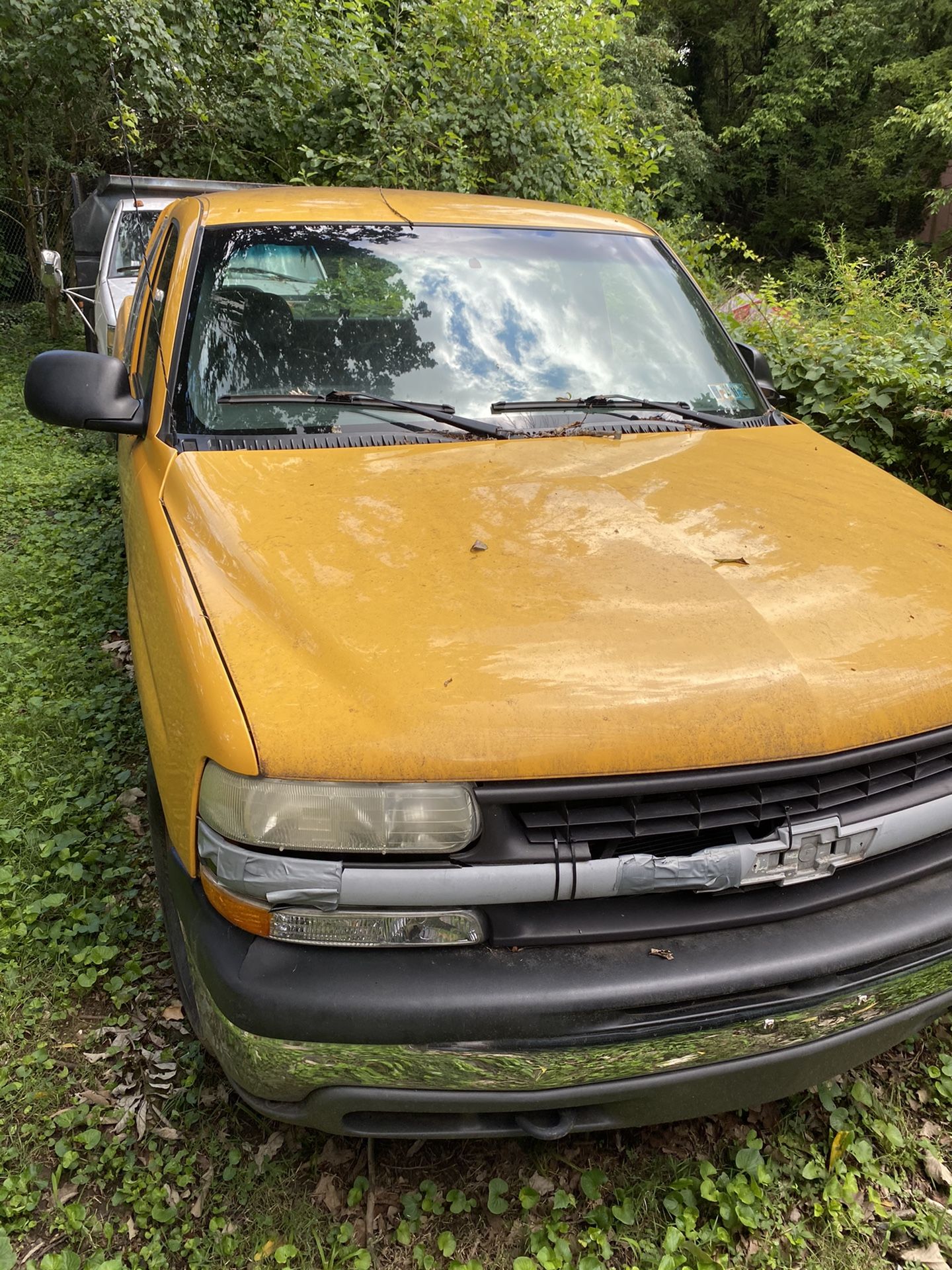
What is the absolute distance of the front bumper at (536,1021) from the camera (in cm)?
155

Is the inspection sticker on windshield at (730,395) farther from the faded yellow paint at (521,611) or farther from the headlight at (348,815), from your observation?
the headlight at (348,815)

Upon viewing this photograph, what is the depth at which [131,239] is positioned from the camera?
7.35m

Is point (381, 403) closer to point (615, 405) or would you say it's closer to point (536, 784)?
point (615, 405)

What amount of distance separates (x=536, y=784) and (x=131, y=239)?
7240 millimetres

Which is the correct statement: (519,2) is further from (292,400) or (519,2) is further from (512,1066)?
(512,1066)

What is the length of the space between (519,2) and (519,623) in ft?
26.0

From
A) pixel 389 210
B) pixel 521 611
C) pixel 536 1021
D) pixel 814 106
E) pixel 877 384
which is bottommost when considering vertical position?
pixel 536 1021

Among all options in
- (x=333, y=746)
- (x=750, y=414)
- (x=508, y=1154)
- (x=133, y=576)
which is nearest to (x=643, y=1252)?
(x=508, y=1154)

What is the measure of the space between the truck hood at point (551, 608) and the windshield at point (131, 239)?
5.78m

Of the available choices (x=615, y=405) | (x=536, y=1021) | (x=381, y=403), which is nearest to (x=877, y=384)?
(x=615, y=405)

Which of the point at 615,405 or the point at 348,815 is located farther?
the point at 615,405

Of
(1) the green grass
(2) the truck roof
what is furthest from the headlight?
(2) the truck roof

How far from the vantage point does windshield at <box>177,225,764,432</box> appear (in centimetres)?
258

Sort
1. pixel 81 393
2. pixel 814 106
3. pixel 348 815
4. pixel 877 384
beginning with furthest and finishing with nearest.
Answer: pixel 814 106 < pixel 877 384 < pixel 81 393 < pixel 348 815
